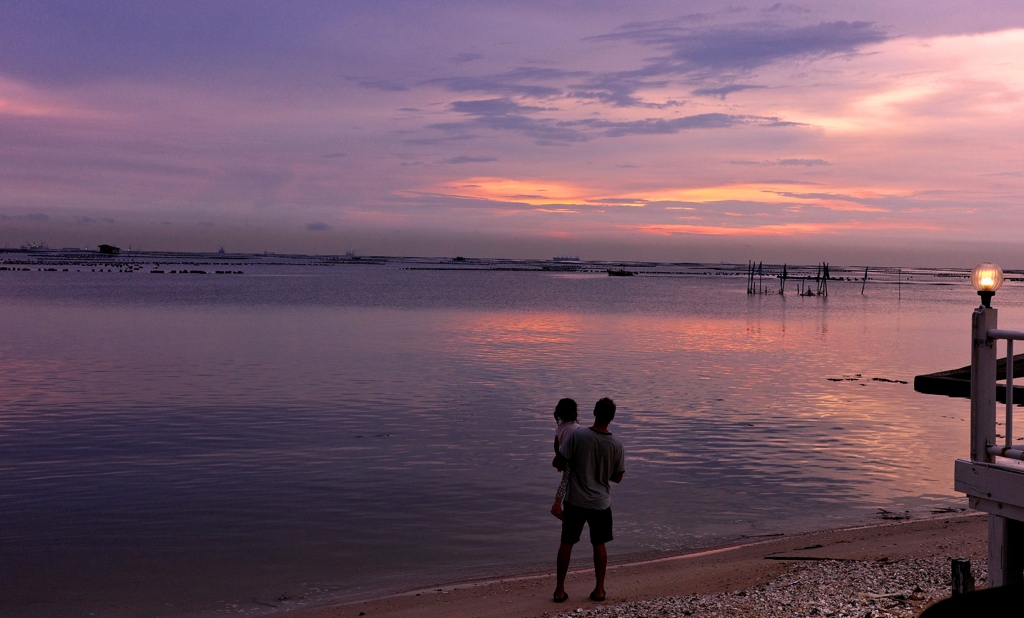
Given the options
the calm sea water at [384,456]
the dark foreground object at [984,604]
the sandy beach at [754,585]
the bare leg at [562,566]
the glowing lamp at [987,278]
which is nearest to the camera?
the dark foreground object at [984,604]

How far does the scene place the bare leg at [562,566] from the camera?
8805mm

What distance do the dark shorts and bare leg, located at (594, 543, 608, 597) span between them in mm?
132

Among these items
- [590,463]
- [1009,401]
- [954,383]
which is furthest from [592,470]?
[1009,401]

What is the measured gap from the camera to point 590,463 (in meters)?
8.41

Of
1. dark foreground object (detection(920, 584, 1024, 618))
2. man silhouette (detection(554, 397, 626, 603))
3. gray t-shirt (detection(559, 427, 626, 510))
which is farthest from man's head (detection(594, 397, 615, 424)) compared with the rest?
dark foreground object (detection(920, 584, 1024, 618))

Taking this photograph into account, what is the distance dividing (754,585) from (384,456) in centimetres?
838

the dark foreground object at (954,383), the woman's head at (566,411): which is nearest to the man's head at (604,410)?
the woman's head at (566,411)

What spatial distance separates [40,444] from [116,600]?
8.49m

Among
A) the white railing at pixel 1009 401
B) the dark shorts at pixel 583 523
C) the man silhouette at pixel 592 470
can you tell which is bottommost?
the dark shorts at pixel 583 523

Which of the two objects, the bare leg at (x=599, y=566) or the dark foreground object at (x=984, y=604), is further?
the bare leg at (x=599, y=566)

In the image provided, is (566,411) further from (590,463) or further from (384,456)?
(384,456)

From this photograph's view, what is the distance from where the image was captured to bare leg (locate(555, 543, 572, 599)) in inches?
347

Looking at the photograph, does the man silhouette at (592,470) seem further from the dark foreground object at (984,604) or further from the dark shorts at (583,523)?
the dark foreground object at (984,604)

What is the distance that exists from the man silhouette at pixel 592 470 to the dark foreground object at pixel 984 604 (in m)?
6.00
